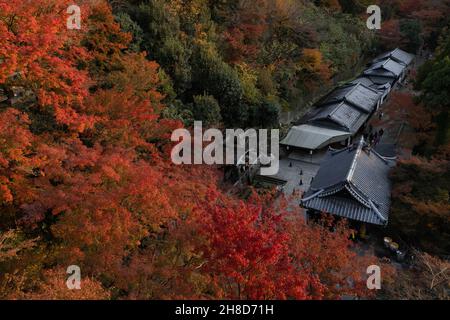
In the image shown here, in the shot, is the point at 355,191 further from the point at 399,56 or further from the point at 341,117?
the point at 399,56

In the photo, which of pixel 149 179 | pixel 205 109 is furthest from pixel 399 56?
pixel 149 179

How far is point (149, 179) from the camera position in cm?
1469

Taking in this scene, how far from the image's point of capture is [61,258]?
13352mm

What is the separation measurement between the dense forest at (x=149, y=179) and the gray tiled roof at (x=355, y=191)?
891 millimetres

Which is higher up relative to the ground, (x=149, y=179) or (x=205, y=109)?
(x=149, y=179)

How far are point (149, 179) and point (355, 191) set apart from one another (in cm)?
1187

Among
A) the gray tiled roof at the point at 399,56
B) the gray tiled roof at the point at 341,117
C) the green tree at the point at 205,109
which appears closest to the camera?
the green tree at the point at 205,109

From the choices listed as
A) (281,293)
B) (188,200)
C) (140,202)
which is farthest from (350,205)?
(140,202)

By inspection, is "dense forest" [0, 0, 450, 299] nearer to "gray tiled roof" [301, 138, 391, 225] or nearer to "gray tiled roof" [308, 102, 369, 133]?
"gray tiled roof" [301, 138, 391, 225]

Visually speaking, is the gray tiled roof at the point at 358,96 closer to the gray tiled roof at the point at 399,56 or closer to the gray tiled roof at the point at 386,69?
the gray tiled roof at the point at 386,69

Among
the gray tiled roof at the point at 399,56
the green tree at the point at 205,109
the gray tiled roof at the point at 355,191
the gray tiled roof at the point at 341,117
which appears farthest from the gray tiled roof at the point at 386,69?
the green tree at the point at 205,109

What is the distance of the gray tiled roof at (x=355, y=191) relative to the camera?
823 inches
